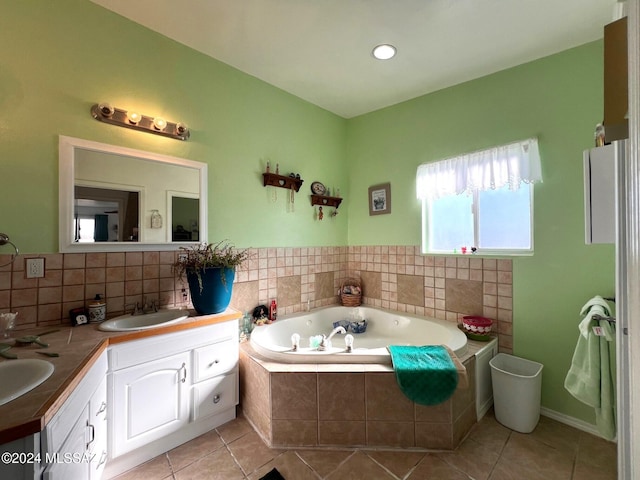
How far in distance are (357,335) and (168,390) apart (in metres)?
1.80

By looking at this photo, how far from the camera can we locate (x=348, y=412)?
1.71m

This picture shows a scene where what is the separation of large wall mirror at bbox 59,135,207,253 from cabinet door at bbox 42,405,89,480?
103 centimetres

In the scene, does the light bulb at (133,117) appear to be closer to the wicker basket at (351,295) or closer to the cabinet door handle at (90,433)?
the cabinet door handle at (90,433)

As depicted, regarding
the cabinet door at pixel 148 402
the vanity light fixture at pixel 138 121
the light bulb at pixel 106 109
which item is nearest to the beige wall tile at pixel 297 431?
the cabinet door at pixel 148 402

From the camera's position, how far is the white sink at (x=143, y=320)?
1.58m

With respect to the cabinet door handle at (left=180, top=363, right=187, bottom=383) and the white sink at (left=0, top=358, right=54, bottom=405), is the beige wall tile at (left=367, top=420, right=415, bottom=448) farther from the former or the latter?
the white sink at (left=0, top=358, right=54, bottom=405)

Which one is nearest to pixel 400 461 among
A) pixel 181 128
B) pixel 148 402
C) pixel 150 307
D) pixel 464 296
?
pixel 464 296

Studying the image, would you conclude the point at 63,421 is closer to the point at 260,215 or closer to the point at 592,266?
the point at 260,215

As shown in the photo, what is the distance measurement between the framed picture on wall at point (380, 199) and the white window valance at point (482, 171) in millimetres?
367

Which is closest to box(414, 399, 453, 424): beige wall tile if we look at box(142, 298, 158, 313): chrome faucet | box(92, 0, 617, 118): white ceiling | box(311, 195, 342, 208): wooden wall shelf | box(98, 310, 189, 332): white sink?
box(98, 310, 189, 332): white sink

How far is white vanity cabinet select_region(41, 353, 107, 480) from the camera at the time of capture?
2.88 feet

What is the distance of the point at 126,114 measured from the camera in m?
1.79

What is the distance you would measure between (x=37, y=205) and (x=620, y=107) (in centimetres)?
255

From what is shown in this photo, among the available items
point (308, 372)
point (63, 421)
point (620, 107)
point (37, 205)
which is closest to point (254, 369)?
point (308, 372)
